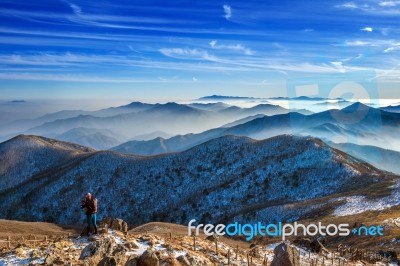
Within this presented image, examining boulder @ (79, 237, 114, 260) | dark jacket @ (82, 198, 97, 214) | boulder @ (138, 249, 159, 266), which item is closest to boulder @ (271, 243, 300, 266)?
boulder @ (138, 249, 159, 266)

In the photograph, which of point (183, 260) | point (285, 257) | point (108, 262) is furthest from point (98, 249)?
point (285, 257)

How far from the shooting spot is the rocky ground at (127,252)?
885 inches

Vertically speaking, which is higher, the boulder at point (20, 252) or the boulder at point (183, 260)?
the boulder at point (20, 252)

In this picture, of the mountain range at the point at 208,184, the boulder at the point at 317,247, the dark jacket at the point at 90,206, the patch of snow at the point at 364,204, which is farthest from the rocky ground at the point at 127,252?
the mountain range at the point at 208,184

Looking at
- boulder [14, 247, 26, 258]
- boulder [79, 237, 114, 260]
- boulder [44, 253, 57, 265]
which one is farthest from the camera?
boulder [14, 247, 26, 258]

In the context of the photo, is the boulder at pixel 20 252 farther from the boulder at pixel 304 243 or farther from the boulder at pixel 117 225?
the boulder at pixel 304 243

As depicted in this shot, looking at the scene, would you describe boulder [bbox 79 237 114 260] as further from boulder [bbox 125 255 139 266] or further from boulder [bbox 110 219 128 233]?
boulder [bbox 110 219 128 233]

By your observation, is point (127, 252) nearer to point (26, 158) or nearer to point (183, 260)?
point (183, 260)

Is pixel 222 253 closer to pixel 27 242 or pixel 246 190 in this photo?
pixel 27 242

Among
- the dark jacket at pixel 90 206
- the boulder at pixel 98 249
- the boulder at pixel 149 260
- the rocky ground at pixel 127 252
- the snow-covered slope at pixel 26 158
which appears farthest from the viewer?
the snow-covered slope at pixel 26 158

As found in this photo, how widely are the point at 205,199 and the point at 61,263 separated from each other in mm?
70199

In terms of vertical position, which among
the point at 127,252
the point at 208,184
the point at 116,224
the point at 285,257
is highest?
the point at 116,224

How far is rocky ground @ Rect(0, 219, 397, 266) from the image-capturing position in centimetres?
2248

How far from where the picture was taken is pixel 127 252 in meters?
25.0
